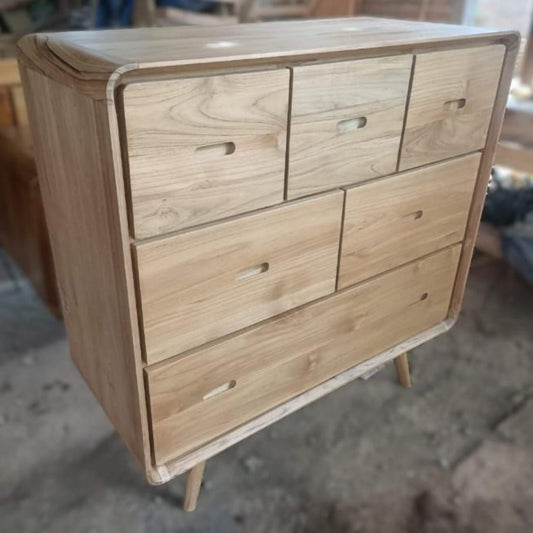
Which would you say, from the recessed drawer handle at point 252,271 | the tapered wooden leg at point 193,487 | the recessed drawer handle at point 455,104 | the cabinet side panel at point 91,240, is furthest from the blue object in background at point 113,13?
the tapered wooden leg at point 193,487

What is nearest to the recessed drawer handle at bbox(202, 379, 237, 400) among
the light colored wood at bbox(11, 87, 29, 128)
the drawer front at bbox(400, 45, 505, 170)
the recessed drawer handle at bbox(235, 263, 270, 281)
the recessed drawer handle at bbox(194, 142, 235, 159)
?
the recessed drawer handle at bbox(235, 263, 270, 281)

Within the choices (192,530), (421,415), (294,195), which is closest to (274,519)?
(192,530)

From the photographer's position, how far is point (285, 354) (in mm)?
1218

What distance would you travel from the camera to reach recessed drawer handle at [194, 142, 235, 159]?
904 mm

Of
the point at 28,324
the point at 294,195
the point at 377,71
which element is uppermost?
the point at 377,71

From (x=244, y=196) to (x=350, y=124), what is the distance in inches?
10.7

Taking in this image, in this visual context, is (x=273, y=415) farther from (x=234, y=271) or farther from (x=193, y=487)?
(x=234, y=271)

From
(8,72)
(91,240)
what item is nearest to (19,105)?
(8,72)

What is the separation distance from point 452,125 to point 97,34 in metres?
0.77

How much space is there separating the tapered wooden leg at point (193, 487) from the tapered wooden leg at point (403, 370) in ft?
2.20

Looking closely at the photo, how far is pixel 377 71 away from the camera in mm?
1062

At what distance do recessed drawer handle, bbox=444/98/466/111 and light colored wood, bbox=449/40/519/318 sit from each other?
0.40 feet

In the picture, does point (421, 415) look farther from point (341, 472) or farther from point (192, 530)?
point (192, 530)

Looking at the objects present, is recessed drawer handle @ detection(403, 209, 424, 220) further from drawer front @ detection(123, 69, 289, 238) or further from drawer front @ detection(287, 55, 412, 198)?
drawer front @ detection(123, 69, 289, 238)
